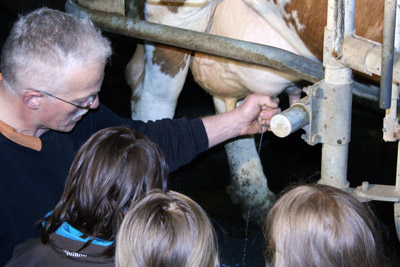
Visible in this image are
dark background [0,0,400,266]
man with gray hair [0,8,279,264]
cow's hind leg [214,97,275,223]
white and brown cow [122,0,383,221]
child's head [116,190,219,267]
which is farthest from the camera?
cow's hind leg [214,97,275,223]

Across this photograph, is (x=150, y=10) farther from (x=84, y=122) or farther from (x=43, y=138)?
(x=43, y=138)

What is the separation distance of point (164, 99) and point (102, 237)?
1576 millimetres

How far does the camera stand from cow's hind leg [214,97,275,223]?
295 centimetres

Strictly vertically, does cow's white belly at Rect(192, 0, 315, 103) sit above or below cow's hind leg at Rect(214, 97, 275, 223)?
above

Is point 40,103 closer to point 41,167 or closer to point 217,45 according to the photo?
point 41,167

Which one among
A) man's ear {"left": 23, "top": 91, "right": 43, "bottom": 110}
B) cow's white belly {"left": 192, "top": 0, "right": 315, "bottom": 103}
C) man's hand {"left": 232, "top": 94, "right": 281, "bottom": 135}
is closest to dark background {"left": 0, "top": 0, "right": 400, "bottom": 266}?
cow's white belly {"left": 192, "top": 0, "right": 315, "bottom": 103}

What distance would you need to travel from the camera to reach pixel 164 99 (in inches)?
115

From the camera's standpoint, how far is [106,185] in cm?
139

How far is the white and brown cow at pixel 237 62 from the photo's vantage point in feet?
7.12

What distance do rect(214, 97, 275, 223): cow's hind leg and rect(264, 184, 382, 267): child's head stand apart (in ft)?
5.48

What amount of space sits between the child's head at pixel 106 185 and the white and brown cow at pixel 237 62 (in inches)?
37.0

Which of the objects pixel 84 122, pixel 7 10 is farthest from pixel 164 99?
pixel 7 10

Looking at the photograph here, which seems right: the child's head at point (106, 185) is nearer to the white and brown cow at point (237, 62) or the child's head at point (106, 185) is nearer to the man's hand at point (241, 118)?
the man's hand at point (241, 118)

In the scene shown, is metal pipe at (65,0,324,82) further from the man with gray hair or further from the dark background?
the dark background
